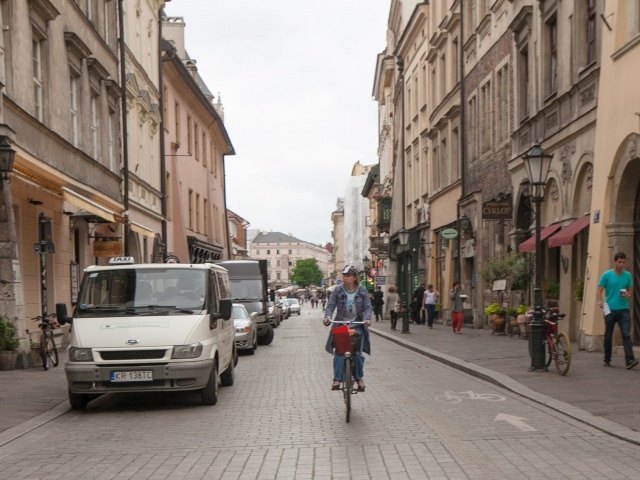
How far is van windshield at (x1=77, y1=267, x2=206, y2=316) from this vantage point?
1229cm

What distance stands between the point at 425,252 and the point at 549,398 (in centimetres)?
3134

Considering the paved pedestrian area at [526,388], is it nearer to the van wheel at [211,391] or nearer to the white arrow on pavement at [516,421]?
the white arrow on pavement at [516,421]

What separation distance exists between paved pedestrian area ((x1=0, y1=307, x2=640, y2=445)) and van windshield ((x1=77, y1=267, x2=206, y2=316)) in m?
1.37

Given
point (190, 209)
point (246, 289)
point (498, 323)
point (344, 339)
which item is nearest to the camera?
point (344, 339)

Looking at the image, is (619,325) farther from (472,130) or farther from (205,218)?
(205,218)

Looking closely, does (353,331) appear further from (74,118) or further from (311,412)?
(74,118)

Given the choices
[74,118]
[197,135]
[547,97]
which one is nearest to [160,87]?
[197,135]

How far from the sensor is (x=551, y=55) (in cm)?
2270

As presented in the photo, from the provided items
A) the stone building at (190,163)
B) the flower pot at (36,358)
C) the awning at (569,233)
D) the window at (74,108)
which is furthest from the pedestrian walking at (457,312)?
the stone building at (190,163)

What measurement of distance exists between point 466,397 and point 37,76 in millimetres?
12761

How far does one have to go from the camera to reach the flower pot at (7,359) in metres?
16.6

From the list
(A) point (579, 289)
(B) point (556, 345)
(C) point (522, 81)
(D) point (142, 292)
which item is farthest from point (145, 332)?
(C) point (522, 81)

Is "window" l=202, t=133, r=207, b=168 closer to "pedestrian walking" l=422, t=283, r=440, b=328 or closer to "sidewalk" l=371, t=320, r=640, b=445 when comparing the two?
"pedestrian walking" l=422, t=283, r=440, b=328

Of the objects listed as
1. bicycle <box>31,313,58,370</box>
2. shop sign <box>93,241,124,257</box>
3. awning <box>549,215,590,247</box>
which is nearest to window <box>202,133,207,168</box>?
shop sign <box>93,241,124,257</box>
